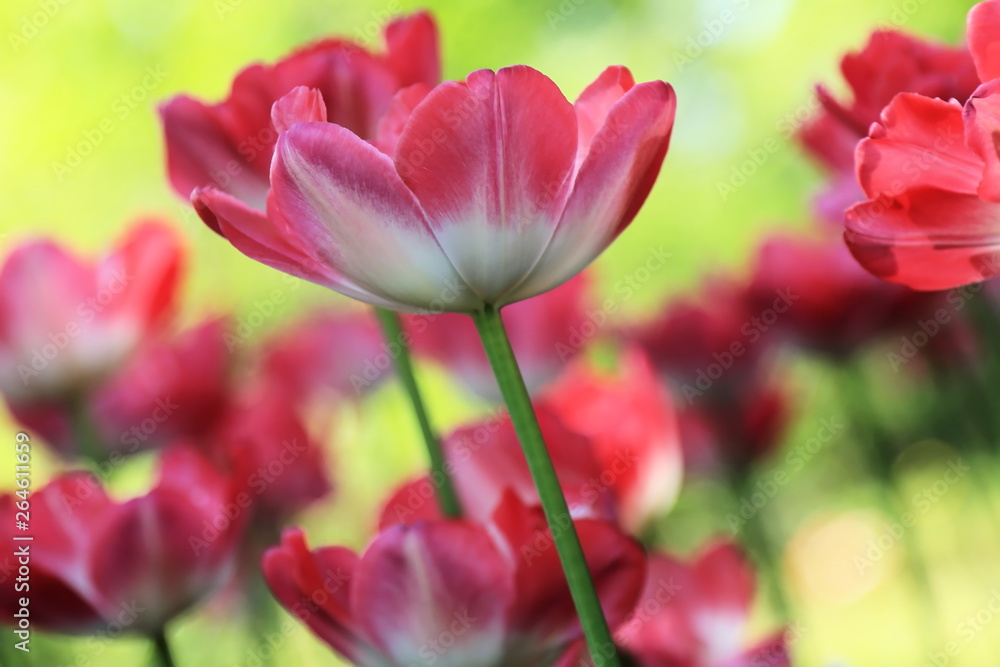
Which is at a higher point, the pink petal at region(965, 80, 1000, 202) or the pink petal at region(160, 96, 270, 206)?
the pink petal at region(160, 96, 270, 206)

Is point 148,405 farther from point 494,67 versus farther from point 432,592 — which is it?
point 494,67

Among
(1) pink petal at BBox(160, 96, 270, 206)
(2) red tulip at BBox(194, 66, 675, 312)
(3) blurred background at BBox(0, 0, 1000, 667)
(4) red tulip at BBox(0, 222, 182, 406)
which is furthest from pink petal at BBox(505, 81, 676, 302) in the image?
(3) blurred background at BBox(0, 0, 1000, 667)

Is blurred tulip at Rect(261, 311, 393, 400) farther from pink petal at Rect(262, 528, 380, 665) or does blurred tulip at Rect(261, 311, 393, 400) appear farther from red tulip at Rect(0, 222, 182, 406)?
pink petal at Rect(262, 528, 380, 665)

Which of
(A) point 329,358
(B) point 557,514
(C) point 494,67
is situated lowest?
(C) point 494,67

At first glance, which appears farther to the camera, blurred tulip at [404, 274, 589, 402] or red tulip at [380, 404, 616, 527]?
blurred tulip at [404, 274, 589, 402]

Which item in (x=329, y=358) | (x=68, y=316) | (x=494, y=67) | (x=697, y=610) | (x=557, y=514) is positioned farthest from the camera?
(x=494, y=67)

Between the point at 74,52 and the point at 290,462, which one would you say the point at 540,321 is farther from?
the point at 74,52

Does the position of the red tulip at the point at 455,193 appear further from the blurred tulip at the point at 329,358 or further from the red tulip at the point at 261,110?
the blurred tulip at the point at 329,358

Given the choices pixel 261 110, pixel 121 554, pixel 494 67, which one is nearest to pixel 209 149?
pixel 261 110
